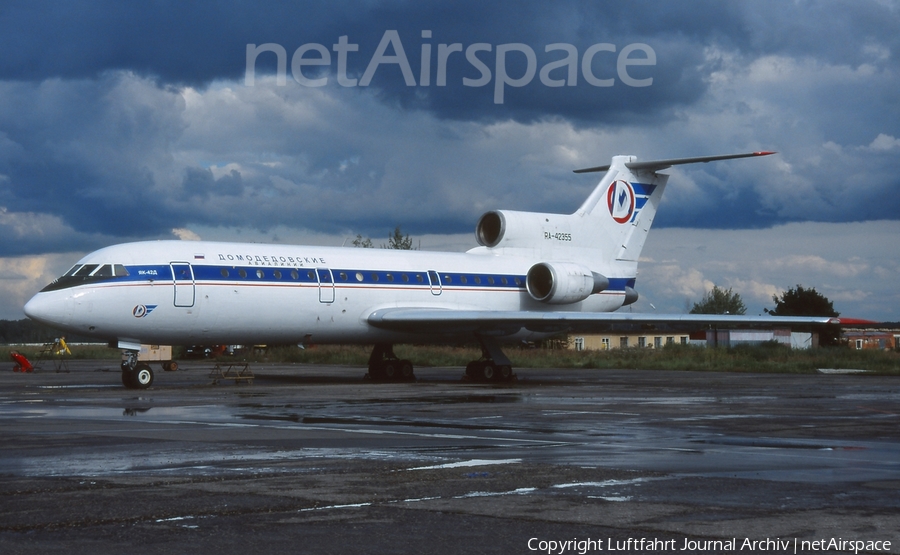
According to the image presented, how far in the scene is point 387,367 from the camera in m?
31.6

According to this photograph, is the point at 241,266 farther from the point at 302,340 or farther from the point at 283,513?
the point at 283,513

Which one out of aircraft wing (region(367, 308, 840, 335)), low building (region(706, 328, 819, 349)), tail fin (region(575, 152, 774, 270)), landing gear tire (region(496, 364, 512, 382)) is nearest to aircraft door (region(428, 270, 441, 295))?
aircraft wing (region(367, 308, 840, 335))

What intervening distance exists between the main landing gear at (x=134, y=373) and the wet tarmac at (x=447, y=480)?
25.0 feet

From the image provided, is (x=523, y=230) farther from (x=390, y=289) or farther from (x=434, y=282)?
(x=390, y=289)

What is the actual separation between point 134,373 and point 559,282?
13.7m

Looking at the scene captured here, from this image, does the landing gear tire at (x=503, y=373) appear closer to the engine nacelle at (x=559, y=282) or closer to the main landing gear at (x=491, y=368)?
the main landing gear at (x=491, y=368)

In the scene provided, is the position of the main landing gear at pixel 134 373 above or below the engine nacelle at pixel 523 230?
below

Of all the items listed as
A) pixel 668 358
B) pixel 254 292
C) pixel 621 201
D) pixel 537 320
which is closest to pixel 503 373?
pixel 537 320

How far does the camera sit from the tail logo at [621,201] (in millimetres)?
35719

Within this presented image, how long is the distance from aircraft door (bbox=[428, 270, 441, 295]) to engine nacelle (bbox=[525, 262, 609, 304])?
3.72 metres

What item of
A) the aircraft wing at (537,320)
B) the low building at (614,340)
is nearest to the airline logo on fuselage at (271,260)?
the aircraft wing at (537,320)

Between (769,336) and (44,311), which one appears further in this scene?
(769,336)

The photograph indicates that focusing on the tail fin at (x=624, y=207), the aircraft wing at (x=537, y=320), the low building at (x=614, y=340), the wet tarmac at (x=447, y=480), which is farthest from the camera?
the low building at (x=614, y=340)

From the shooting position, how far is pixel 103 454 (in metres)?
10.5
